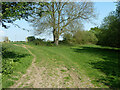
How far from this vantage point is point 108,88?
5664 millimetres

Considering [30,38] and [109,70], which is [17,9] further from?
[30,38]

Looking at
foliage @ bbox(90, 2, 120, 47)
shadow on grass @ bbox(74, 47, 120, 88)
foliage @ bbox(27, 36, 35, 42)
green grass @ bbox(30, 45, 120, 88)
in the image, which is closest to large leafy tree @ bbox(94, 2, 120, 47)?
foliage @ bbox(90, 2, 120, 47)

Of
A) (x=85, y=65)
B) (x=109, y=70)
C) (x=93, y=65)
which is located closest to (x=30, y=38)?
(x=85, y=65)

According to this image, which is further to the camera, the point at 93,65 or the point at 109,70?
the point at 93,65

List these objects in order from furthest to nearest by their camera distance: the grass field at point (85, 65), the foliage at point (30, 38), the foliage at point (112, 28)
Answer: the foliage at point (30, 38) → the foliage at point (112, 28) → the grass field at point (85, 65)

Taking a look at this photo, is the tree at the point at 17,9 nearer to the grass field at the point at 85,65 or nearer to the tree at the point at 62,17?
the grass field at the point at 85,65

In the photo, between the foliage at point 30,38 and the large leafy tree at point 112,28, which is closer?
the large leafy tree at point 112,28

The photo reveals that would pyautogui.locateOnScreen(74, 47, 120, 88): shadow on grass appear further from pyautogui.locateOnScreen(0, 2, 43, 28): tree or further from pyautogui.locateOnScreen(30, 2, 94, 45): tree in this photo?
pyautogui.locateOnScreen(30, 2, 94, 45): tree

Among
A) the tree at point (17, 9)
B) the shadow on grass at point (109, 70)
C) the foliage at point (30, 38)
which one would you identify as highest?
the tree at point (17, 9)

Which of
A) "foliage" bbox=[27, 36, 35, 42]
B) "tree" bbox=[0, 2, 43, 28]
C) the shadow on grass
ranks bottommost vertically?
the shadow on grass

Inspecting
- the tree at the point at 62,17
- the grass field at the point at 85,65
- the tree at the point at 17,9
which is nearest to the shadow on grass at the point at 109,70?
the grass field at the point at 85,65

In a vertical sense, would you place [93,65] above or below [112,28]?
below

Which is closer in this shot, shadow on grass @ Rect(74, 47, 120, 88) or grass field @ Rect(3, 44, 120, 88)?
shadow on grass @ Rect(74, 47, 120, 88)

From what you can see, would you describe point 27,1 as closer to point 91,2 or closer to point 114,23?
point 114,23
